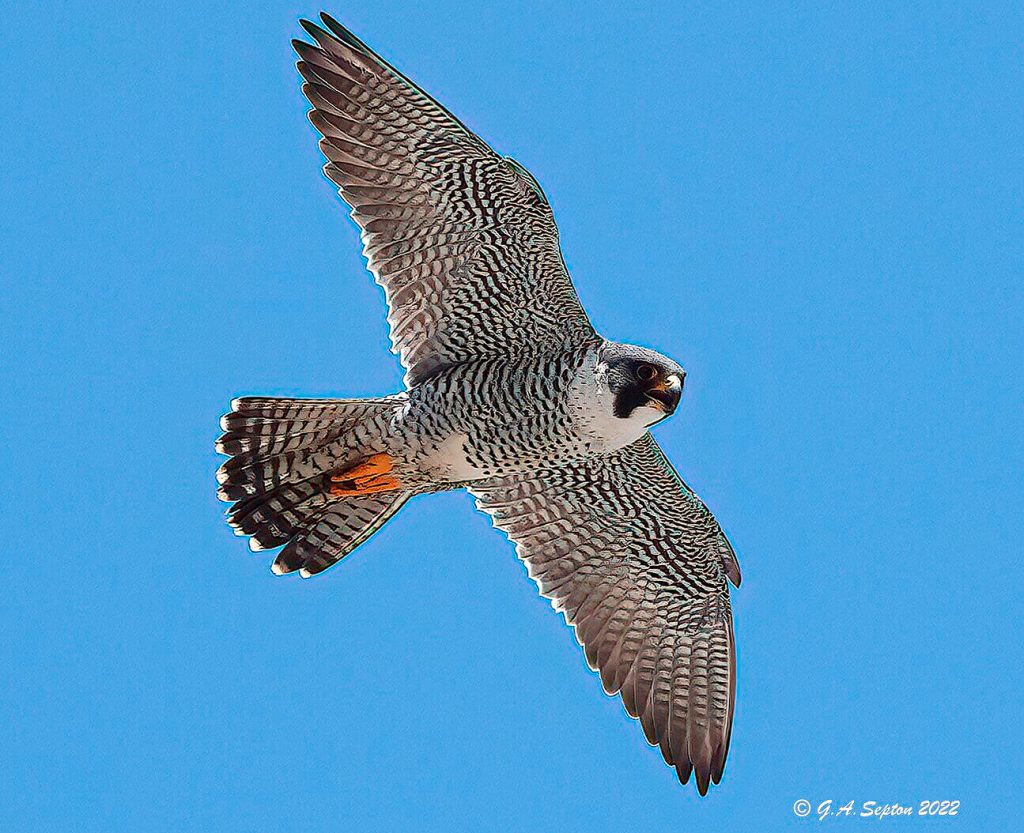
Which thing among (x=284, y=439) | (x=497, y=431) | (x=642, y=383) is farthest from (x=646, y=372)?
(x=284, y=439)

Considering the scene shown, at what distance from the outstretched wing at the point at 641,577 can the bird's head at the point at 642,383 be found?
128 centimetres

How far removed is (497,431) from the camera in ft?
36.7

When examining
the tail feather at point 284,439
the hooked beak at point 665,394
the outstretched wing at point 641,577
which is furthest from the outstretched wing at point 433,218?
the outstretched wing at point 641,577

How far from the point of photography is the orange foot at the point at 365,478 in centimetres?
1138

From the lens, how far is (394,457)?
37.2ft

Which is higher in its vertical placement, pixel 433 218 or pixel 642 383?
pixel 433 218

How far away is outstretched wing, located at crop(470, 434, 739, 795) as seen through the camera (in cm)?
1202

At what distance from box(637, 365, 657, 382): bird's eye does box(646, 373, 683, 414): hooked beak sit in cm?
7

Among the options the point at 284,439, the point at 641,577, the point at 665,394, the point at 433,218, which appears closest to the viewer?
the point at 665,394

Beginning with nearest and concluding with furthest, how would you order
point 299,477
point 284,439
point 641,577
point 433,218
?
1. point 433,218
2. point 284,439
3. point 299,477
4. point 641,577

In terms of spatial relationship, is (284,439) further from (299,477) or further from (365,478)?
(365,478)

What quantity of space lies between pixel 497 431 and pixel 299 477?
4.67 ft

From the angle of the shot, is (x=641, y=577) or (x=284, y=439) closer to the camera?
(x=284, y=439)

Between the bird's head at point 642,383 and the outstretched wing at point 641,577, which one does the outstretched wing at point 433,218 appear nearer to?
the bird's head at point 642,383
